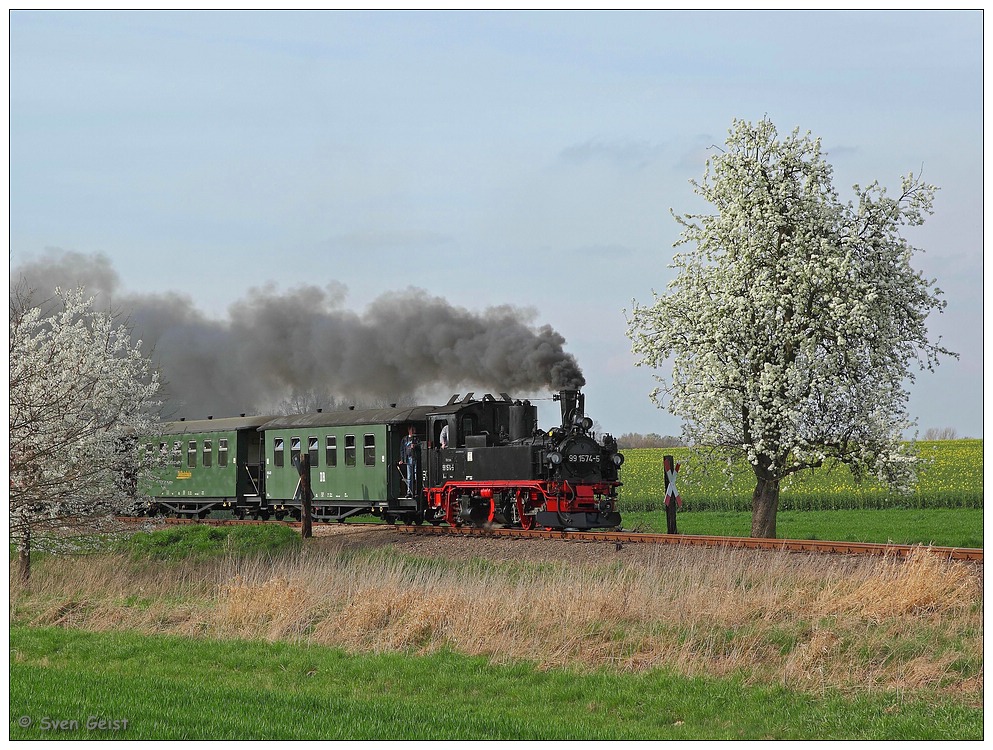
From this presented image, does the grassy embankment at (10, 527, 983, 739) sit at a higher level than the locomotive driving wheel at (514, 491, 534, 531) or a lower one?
lower

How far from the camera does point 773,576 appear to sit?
14.5 metres

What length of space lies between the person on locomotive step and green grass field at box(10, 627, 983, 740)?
40.6ft

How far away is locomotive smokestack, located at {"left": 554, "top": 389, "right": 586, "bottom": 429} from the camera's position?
21844mm

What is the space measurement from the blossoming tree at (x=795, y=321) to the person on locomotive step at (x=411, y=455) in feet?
19.8

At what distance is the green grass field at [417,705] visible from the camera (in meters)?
8.55

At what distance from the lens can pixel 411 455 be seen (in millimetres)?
24125

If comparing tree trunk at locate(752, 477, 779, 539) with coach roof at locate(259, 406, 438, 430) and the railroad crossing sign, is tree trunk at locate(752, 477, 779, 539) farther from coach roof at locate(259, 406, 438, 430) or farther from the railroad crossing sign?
coach roof at locate(259, 406, 438, 430)

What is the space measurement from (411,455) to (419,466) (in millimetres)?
309

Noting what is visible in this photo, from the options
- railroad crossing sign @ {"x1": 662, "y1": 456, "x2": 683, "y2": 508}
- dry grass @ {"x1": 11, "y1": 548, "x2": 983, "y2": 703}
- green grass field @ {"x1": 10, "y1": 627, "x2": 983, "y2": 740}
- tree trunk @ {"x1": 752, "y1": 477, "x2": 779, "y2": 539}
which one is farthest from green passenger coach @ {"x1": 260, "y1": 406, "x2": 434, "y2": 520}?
green grass field @ {"x1": 10, "y1": 627, "x2": 983, "y2": 740}

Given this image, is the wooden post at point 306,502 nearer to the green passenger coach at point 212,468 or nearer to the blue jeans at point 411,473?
the blue jeans at point 411,473

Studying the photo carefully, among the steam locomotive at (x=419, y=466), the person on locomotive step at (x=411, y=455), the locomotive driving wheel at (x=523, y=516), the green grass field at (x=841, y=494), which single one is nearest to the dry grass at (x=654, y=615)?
the steam locomotive at (x=419, y=466)

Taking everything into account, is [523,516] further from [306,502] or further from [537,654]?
[537,654]

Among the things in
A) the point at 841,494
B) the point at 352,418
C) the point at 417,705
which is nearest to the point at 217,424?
the point at 352,418
